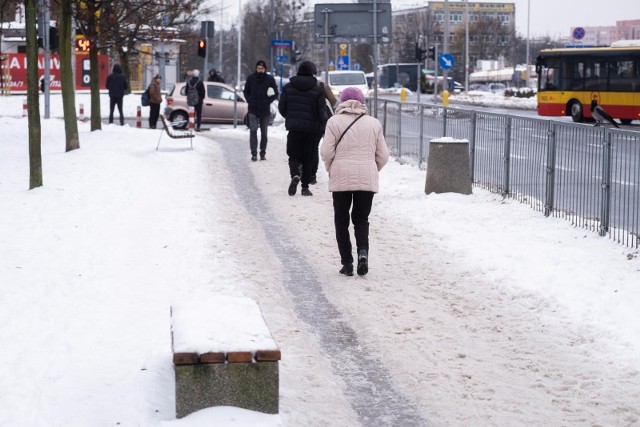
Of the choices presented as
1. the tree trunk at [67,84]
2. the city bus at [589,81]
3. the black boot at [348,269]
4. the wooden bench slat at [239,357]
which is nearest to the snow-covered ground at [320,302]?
the black boot at [348,269]

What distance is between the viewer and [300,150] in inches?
635

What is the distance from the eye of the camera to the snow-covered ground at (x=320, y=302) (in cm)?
663

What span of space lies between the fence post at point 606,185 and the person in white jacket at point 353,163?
258 centimetres

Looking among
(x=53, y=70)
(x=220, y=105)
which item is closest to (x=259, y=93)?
(x=220, y=105)

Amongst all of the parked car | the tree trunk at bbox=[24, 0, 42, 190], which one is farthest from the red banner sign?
the tree trunk at bbox=[24, 0, 42, 190]

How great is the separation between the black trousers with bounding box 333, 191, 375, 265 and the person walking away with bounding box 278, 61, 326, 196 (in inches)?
202

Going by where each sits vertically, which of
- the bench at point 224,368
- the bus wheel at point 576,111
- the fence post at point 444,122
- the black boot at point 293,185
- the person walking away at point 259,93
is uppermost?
the person walking away at point 259,93

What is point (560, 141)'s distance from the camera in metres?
13.6

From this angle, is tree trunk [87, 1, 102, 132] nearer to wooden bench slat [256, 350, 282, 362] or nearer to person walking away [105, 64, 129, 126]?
person walking away [105, 64, 129, 126]

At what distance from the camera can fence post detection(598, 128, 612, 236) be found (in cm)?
1193

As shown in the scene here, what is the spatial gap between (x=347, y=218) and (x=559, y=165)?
388cm

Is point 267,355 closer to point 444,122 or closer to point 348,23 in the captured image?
point 444,122

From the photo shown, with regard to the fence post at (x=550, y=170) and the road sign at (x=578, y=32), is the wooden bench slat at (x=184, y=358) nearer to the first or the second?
the fence post at (x=550, y=170)

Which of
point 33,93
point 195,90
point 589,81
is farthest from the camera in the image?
point 589,81
